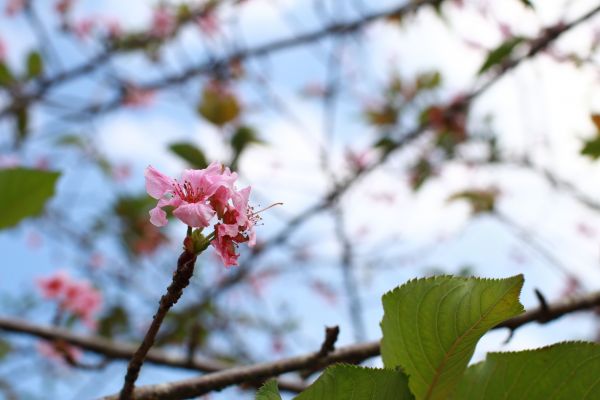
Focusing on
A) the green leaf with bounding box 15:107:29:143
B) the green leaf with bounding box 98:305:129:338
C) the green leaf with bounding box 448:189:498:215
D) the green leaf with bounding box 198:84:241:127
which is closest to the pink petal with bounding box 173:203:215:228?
the green leaf with bounding box 198:84:241:127

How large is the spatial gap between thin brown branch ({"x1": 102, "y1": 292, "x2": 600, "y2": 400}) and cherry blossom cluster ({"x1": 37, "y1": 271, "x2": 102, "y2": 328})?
5.03 ft

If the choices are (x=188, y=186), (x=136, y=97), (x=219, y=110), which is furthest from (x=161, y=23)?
(x=188, y=186)

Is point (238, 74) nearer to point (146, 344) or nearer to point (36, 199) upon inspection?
point (36, 199)

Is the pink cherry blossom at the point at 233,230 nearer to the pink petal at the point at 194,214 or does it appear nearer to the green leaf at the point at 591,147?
the pink petal at the point at 194,214

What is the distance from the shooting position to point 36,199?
1461 mm

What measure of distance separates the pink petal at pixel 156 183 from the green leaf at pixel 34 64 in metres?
3.45

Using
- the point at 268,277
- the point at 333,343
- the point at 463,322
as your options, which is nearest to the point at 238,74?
the point at 268,277

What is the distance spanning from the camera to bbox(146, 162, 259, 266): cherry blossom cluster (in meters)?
0.70

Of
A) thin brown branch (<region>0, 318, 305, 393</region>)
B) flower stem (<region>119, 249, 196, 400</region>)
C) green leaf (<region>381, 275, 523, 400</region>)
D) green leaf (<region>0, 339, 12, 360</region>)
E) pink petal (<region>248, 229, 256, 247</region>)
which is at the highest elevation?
green leaf (<region>0, 339, 12, 360</region>)

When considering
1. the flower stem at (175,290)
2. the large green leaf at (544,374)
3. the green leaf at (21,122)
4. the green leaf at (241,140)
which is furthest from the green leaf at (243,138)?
the green leaf at (21,122)

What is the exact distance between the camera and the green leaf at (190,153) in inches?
78.3

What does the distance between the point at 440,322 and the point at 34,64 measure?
373 cm

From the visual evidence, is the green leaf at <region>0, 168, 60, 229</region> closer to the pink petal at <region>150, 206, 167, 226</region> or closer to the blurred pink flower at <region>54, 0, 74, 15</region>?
the pink petal at <region>150, 206, 167, 226</region>

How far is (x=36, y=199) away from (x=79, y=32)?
3.82 m
